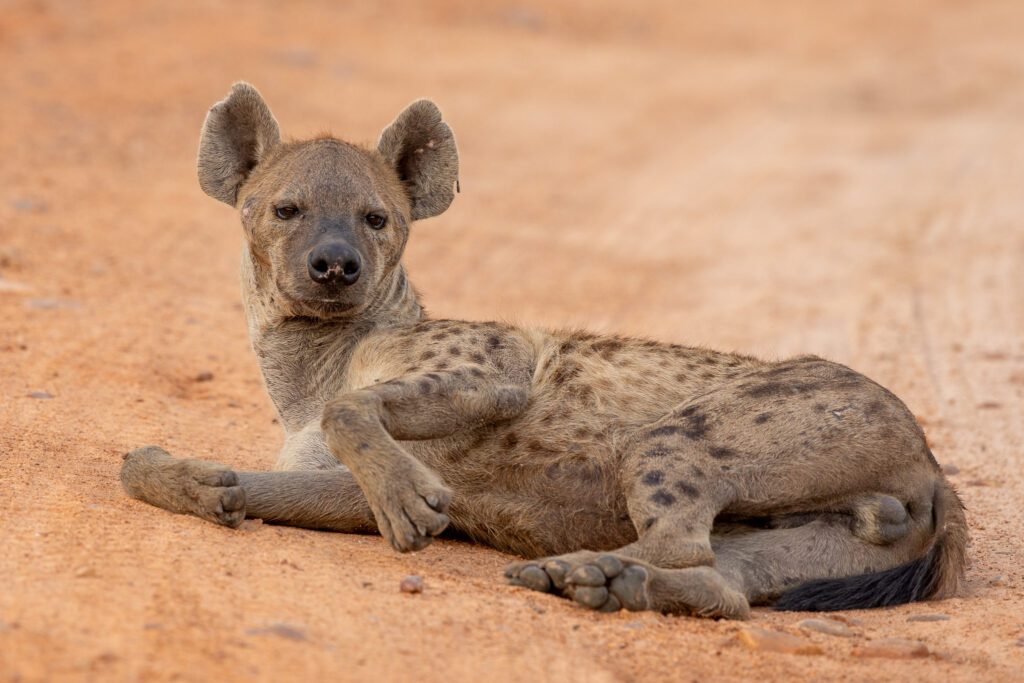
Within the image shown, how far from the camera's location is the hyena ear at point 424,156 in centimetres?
588

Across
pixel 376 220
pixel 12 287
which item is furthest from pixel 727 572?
pixel 12 287

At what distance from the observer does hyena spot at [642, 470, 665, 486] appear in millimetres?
4629

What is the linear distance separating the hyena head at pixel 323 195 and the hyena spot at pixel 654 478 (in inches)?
53.6

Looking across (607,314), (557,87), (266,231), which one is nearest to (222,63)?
(557,87)

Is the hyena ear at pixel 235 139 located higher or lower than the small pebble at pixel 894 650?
higher

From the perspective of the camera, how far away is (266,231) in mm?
5430

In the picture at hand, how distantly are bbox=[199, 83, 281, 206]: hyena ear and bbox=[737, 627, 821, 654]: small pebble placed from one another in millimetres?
2917

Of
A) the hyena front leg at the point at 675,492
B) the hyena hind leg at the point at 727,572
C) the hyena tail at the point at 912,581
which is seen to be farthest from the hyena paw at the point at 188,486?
the hyena tail at the point at 912,581

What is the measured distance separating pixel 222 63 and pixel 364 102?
1663 mm

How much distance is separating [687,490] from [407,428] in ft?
3.19

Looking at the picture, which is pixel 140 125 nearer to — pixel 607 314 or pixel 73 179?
pixel 73 179

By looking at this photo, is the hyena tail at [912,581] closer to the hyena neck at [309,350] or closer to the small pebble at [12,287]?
the hyena neck at [309,350]

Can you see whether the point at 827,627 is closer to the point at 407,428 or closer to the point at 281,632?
the point at 407,428

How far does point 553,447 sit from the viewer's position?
4992 millimetres
